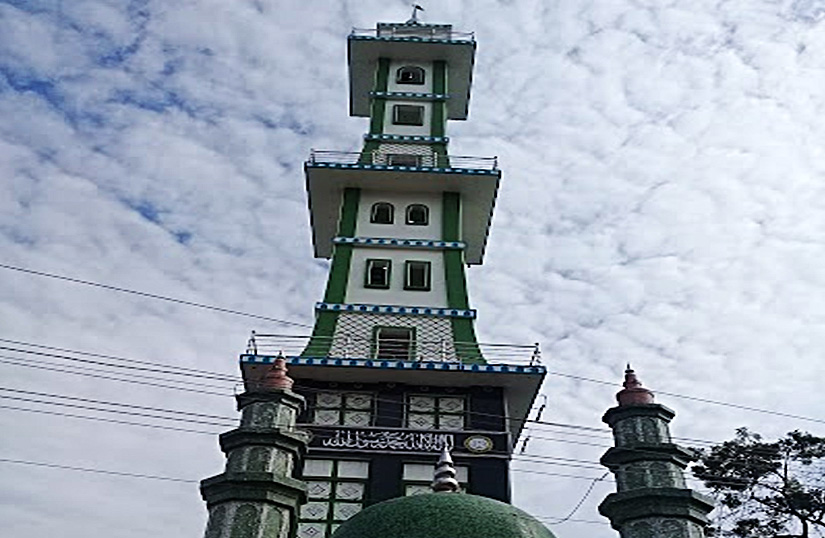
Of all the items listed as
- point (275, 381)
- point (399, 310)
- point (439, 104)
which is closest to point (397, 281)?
point (399, 310)

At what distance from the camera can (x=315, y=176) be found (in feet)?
78.3

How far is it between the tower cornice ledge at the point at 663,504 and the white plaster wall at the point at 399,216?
41.1 feet

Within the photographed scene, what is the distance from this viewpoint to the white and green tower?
20.4 m

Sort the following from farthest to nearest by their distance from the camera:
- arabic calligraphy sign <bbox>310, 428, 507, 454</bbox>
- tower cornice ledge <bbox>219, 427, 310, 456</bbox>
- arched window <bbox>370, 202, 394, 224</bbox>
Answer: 1. arched window <bbox>370, 202, 394, 224</bbox>
2. arabic calligraphy sign <bbox>310, 428, 507, 454</bbox>
3. tower cornice ledge <bbox>219, 427, 310, 456</bbox>

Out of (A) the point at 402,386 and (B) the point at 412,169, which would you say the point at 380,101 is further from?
(A) the point at 402,386

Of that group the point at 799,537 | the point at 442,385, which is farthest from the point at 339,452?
the point at 799,537

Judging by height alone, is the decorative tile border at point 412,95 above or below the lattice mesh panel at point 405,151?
above

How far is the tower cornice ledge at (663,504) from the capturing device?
36.9ft

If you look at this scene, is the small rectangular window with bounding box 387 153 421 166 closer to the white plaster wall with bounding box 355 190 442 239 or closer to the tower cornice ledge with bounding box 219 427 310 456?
the white plaster wall with bounding box 355 190 442 239

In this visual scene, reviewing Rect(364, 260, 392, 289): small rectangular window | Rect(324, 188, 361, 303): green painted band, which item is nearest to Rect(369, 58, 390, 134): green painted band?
Rect(324, 188, 361, 303): green painted band

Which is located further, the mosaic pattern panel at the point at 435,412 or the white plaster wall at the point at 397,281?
the white plaster wall at the point at 397,281

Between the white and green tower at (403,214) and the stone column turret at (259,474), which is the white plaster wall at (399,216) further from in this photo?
the stone column turret at (259,474)

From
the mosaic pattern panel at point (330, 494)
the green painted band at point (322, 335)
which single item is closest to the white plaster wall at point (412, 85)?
the green painted band at point (322, 335)

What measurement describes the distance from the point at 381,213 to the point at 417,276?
2.59 metres
